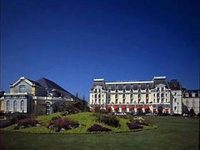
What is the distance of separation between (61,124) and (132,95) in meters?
25.6

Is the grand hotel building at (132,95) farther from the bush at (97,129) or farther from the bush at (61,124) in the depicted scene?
the bush at (97,129)

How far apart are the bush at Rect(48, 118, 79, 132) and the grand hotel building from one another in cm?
1969

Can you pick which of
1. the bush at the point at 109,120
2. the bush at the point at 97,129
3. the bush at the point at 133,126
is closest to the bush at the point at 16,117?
the bush at the point at 97,129

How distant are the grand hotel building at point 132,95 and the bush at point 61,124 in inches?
775

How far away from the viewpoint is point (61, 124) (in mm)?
10430

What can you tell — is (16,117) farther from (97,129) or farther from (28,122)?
(97,129)

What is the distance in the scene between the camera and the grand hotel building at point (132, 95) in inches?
1244

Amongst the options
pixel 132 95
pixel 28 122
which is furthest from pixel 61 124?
pixel 132 95

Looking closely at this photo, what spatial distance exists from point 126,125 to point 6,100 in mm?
4521

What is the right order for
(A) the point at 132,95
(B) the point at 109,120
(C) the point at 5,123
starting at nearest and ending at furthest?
(C) the point at 5,123, (B) the point at 109,120, (A) the point at 132,95

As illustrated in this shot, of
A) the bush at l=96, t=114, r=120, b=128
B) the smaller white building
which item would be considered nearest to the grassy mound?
the bush at l=96, t=114, r=120, b=128

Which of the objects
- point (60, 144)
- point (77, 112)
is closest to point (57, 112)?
point (77, 112)

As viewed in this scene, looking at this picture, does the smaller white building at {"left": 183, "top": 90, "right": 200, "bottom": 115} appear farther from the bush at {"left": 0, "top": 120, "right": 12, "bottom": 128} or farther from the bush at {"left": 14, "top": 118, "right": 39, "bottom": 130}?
the bush at {"left": 0, "top": 120, "right": 12, "bottom": 128}

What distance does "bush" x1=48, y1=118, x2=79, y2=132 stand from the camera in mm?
10258
